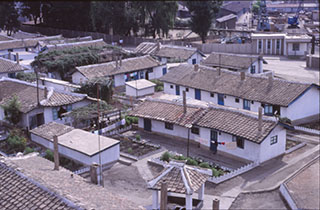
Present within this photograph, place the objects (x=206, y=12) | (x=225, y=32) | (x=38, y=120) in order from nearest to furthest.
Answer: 1. (x=38, y=120)
2. (x=206, y=12)
3. (x=225, y=32)

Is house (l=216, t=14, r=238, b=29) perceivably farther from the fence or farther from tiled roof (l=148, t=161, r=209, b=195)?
tiled roof (l=148, t=161, r=209, b=195)

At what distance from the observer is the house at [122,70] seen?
5225 centimetres

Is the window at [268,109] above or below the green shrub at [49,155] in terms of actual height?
above

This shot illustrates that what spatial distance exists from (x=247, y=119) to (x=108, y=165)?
10987 mm

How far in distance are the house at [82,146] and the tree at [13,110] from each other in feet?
15.0

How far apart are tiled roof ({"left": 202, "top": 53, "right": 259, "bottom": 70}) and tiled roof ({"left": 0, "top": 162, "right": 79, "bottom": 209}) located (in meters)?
42.5

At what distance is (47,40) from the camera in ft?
244

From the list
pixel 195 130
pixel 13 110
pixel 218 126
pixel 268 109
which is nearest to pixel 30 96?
pixel 13 110

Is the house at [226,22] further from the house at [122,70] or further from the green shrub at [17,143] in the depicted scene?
the green shrub at [17,143]

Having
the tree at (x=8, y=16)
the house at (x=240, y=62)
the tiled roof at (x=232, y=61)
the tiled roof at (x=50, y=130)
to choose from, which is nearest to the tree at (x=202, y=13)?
the tiled roof at (x=232, y=61)

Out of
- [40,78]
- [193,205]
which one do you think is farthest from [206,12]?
[193,205]

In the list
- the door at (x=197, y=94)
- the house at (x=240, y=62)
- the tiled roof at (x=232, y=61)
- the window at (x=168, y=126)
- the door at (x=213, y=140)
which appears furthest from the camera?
the tiled roof at (x=232, y=61)

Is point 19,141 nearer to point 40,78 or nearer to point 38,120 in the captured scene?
point 38,120

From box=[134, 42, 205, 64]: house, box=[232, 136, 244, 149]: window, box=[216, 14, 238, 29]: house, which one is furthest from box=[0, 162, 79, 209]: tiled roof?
box=[216, 14, 238, 29]: house
